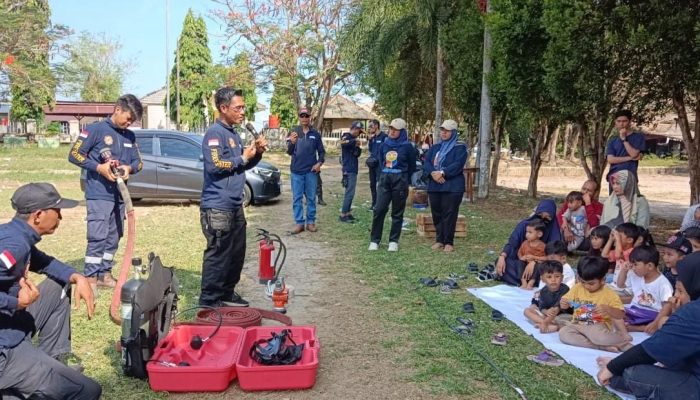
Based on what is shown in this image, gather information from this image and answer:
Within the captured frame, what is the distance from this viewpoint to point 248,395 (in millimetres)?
3484

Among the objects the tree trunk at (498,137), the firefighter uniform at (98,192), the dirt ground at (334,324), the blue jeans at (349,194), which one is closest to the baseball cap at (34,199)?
the dirt ground at (334,324)

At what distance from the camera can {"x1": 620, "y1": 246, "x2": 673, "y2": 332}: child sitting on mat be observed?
4738 mm

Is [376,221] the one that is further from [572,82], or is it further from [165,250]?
[572,82]

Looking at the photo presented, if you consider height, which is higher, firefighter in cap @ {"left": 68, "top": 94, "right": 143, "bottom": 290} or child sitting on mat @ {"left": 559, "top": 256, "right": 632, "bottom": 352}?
firefighter in cap @ {"left": 68, "top": 94, "right": 143, "bottom": 290}

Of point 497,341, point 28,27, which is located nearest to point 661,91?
point 497,341

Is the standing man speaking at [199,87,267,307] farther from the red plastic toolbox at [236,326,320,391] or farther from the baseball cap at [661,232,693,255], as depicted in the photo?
the baseball cap at [661,232,693,255]

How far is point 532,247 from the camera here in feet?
20.5

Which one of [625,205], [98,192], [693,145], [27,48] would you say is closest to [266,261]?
[98,192]

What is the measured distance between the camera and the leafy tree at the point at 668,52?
7.22 m

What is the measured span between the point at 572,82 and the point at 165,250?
6878 mm

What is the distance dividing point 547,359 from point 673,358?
4.52 feet

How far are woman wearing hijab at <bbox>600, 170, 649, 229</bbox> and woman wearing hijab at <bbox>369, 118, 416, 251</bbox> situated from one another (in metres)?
2.50

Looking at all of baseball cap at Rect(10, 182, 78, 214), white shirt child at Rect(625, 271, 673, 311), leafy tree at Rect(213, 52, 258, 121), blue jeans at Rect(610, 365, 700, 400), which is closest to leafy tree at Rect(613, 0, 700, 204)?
white shirt child at Rect(625, 271, 673, 311)

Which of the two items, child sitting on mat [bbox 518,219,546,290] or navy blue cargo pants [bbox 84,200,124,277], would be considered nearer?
navy blue cargo pants [bbox 84,200,124,277]
